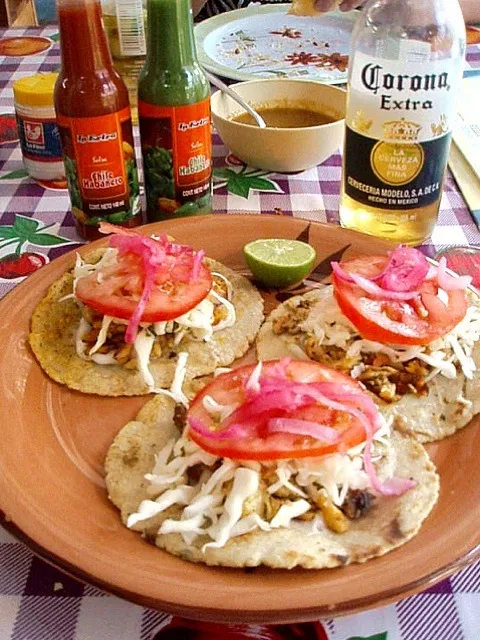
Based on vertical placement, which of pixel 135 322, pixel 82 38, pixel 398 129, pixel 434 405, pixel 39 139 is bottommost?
pixel 434 405

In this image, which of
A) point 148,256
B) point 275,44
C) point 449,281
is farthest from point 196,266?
point 275,44

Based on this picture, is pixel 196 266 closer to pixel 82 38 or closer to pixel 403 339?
pixel 403 339

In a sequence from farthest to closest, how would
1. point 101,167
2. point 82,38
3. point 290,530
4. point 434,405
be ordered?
point 101,167 < point 82,38 < point 434,405 < point 290,530

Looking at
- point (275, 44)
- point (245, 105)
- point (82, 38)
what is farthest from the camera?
point (275, 44)

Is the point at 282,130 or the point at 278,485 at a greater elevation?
the point at 282,130

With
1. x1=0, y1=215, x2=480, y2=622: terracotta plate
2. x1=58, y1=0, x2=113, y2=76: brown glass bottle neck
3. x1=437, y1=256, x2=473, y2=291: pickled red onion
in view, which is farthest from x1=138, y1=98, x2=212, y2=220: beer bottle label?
x1=437, y1=256, x2=473, y2=291: pickled red onion

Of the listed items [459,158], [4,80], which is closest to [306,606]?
[459,158]

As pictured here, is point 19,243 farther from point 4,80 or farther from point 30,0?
point 30,0

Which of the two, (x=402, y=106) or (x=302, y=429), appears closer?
(x=302, y=429)

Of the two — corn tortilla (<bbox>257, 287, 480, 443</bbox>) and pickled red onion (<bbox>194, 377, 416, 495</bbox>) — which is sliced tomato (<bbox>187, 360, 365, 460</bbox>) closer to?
pickled red onion (<bbox>194, 377, 416, 495</bbox>)
